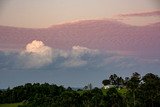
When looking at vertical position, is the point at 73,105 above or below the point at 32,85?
below

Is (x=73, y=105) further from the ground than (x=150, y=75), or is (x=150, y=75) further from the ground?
(x=150, y=75)

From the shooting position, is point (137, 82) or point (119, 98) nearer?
point (119, 98)

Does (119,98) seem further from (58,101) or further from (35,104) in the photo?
(35,104)

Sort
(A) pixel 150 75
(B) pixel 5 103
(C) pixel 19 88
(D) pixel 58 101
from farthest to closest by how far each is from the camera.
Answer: (C) pixel 19 88 < (B) pixel 5 103 < (A) pixel 150 75 < (D) pixel 58 101

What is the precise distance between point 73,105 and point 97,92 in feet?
4.12

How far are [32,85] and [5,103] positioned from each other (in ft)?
6.35

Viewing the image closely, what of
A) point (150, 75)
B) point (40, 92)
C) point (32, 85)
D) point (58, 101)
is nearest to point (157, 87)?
point (150, 75)

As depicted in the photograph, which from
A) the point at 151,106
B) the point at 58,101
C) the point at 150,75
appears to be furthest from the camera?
the point at 150,75

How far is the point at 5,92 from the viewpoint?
19.2 m

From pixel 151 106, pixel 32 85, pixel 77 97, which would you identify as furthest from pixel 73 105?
pixel 32 85

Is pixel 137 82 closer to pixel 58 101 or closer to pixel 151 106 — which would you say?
pixel 151 106

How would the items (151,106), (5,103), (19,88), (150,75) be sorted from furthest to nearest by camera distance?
(19,88)
(5,103)
(150,75)
(151,106)

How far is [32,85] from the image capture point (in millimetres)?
20219

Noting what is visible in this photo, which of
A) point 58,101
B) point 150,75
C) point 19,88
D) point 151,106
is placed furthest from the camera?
point 19,88
